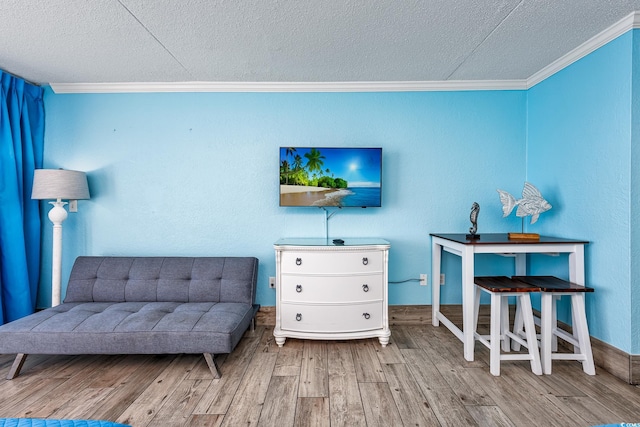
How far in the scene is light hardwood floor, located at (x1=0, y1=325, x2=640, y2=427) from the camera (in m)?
1.70

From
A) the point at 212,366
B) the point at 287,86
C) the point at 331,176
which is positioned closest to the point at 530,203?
the point at 331,176

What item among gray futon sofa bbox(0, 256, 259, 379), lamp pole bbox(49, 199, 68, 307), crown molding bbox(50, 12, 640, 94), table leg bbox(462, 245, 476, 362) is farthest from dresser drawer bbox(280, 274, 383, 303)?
lamp pole bbox(49, 199, 68, 307)

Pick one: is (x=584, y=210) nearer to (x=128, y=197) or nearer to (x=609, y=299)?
(x=609, y=299)

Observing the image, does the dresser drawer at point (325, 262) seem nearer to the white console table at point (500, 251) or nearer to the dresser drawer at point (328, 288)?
the dresser drawer at point (328, 288)

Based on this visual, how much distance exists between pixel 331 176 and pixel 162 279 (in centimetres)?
160

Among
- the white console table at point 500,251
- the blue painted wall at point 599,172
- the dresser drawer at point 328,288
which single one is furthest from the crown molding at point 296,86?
the dresser drawer at point 328,288

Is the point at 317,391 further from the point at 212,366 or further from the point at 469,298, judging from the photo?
the point at 469,298

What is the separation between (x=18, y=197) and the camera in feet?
8.92

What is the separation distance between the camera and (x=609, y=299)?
2146 mm

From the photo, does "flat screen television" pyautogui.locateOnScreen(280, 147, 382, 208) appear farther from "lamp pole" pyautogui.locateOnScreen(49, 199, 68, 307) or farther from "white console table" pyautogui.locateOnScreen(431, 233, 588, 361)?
"lamp pole" pyautogui.locateOnScreen(49, 199, 68, 307)

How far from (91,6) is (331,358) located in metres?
2.60

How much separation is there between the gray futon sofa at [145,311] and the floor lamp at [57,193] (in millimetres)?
138

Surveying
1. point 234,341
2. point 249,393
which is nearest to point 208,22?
point 234,341

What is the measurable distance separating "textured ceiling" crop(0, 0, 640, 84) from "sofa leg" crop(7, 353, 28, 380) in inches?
80.0
